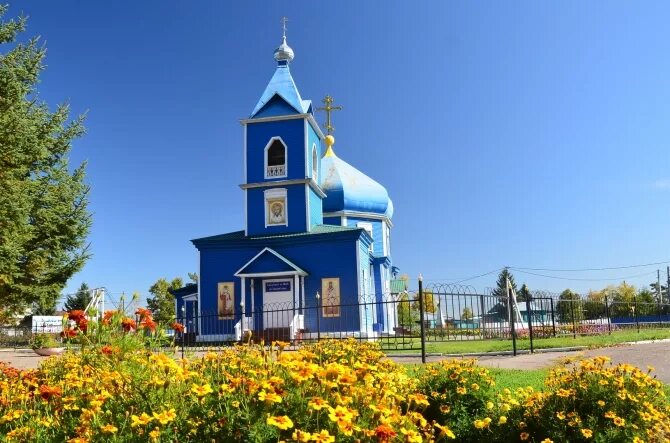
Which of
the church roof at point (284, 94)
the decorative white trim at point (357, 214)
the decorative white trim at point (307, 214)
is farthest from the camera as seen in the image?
the decorative white trim at point (357, 214)

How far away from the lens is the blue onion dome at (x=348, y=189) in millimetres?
29141

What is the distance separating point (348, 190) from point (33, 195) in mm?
14950

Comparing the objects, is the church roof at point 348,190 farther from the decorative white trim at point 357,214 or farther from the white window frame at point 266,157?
the white window frame at point 266,157

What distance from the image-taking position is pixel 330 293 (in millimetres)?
22484

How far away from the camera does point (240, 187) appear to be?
24.5 metres

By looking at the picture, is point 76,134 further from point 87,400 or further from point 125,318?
point 87,400

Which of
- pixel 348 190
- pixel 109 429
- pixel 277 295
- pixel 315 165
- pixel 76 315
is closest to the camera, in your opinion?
pixel 109 429

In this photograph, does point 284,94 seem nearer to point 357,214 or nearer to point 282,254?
point 282,254

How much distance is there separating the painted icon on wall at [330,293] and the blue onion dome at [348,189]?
7.22 m

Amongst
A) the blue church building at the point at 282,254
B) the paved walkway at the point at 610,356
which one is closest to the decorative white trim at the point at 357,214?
the blue church building at the point at 282,254

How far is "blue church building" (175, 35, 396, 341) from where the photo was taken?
72.9 ft

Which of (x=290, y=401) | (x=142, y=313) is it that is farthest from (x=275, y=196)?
(x=290, y=401)

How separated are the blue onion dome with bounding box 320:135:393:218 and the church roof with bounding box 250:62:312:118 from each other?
199 inches

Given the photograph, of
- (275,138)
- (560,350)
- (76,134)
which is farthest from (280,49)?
(560,350)
